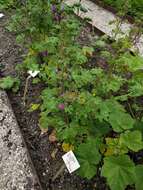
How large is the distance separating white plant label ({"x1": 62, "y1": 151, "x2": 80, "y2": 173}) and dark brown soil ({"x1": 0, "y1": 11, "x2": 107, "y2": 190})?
0.15 metres

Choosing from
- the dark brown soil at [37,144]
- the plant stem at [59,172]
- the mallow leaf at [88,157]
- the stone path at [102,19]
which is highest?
the mallow leaf at [88,157]

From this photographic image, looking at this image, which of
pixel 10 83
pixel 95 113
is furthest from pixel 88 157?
pixel 10 83

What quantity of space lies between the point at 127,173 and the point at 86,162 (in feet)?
0.96

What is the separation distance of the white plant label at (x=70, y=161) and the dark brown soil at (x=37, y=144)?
15 centimetres

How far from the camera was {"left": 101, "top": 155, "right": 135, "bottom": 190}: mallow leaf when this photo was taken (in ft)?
6.86

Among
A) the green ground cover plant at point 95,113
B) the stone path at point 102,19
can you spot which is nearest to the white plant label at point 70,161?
the green ground cover plant at point 95,113

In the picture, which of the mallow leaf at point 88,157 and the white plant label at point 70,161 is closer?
the mallow leaf at point 88,157

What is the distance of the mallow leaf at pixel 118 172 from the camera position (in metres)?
2.09

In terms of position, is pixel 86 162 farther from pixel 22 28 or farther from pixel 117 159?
pixel 22 28

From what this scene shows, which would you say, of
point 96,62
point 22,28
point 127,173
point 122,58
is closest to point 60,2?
point 22,28

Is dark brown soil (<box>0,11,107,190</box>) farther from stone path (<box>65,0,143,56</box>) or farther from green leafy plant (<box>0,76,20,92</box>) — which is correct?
stone path (<box>65,0,143,56</box>)

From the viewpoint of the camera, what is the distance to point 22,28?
11.5 ft

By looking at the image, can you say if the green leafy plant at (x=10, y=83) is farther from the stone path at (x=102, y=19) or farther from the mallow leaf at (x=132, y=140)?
the mallow leaf at (x=132, y=140)

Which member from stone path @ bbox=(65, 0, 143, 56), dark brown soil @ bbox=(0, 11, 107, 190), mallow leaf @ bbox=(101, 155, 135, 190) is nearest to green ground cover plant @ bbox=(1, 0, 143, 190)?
mallow leaf @ bbox=(101, 155, 135, 190)
